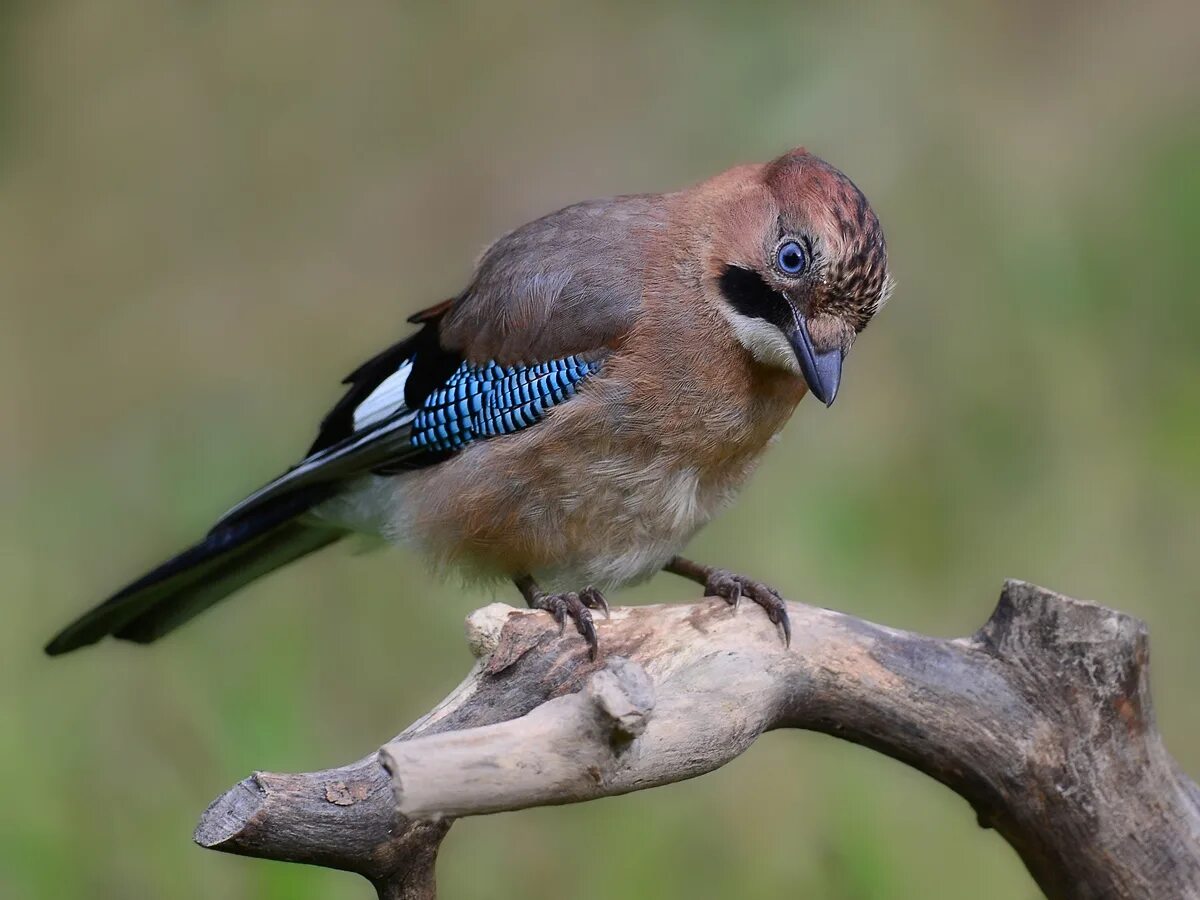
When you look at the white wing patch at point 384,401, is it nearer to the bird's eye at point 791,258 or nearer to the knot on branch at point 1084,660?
the bird's eye at point 791,258

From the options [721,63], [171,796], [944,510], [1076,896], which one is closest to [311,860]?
[1076,896]

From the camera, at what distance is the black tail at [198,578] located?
3658 mm

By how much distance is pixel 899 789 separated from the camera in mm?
4641

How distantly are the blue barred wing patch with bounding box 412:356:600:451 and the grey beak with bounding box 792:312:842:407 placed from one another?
1.58 ft

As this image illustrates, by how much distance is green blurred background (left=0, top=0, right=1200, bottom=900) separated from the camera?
174 inches

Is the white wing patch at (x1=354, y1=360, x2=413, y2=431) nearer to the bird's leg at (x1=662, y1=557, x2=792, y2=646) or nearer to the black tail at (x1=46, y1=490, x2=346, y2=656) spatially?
the black tail at (x1=46, y1=490, x2=346, y2=656)

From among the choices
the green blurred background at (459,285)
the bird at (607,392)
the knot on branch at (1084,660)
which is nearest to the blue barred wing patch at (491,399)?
the bird at (607,392)

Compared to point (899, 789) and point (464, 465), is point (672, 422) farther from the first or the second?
point (899, 789)

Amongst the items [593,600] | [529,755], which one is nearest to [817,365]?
[593,600]

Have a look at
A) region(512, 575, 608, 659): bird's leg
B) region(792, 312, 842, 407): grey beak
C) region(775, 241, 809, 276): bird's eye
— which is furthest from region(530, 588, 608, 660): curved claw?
region(775, 241, 809, 276): bird's eye

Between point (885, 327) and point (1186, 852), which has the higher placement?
point (885, 327)

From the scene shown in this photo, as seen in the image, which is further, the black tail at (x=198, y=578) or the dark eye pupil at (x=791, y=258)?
the black tail at (x=198, y=578)

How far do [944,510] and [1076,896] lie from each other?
7.71ft

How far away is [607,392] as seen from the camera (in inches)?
131
